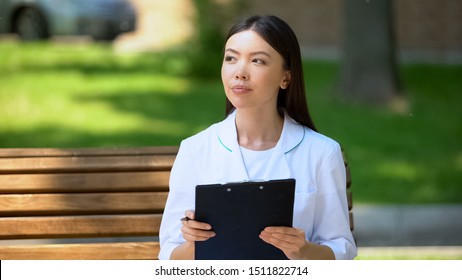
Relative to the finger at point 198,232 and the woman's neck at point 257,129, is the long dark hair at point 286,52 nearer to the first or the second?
the woman's neck at point 257,129

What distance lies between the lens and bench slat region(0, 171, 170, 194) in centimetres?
348

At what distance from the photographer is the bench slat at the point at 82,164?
350cm

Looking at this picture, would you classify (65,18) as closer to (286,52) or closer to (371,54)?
(371,54)

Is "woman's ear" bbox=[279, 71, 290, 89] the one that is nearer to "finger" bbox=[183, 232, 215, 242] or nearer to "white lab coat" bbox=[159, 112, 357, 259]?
"white lab coat" bbox=[159, 112, 357, 259]

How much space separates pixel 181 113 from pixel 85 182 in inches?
266

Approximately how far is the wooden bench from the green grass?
12.9 feet

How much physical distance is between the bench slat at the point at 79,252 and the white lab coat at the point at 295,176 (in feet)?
1.82

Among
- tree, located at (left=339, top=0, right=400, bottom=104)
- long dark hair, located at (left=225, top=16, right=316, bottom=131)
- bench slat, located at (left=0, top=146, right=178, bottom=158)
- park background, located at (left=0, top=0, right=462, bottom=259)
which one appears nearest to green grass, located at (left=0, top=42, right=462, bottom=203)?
park background, located at (left=0, top=0, right=462, bottom=259)

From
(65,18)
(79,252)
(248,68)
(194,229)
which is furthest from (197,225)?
(65,18)

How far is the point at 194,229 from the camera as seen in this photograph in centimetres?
271

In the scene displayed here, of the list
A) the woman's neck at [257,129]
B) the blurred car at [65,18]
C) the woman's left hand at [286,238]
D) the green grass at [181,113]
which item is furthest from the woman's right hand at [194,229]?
the blurred car at [65,18]

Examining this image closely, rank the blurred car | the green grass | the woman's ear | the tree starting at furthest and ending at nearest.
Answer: the blurred car
the tree
the green grass
the woman's ear

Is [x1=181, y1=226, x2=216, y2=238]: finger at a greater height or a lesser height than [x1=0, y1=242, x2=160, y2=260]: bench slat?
greater
